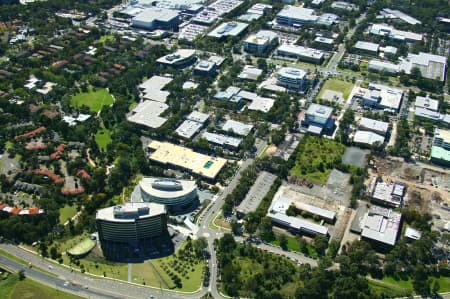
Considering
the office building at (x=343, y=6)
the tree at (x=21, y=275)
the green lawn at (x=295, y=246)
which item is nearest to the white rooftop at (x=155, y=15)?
the office building at (x=343, y=6)

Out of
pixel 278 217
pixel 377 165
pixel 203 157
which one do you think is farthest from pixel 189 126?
pixel 377 165

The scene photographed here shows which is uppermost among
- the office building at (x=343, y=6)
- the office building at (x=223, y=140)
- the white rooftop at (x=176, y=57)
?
the office building at (x=343, y=6)

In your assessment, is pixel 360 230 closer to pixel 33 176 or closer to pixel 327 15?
pixel 33 176

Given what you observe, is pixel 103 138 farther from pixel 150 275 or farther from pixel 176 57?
pixel 150 275

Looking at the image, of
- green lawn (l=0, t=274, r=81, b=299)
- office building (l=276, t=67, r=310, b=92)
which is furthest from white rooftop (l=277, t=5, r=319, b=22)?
green lawn (l=0, t=274, r=81, b=299)

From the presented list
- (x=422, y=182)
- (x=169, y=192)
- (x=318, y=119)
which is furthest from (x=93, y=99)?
(x=422, y=182)

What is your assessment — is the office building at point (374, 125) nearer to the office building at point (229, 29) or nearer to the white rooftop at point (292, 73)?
the white rooftop at point (292, 73)
